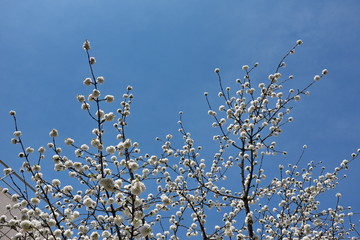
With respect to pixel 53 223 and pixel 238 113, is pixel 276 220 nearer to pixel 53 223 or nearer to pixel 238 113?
pixel 238 113

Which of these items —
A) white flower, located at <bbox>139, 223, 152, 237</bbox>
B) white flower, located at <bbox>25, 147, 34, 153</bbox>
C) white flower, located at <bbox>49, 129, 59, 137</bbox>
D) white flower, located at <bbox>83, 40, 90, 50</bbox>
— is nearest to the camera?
white flower, located at <bbox>139, 223, 152, 237</bbox>

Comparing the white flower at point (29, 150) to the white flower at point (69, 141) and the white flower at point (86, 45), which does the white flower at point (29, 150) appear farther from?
the white flower at point (86, 45)

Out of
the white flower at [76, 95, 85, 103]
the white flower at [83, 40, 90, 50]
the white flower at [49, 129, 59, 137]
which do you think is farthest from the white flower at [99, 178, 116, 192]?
the white flower at [83, 40, 90, 50]

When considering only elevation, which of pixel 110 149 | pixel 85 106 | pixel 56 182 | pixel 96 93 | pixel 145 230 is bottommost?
pixel 145 230

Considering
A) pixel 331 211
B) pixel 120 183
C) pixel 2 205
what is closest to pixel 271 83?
pixel 331 211

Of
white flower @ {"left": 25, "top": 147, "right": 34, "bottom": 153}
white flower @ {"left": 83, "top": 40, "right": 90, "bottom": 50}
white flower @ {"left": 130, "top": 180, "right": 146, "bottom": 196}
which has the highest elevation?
white flower @ {"left": 83, "top": 40, "right": 90, "bottom": 50}

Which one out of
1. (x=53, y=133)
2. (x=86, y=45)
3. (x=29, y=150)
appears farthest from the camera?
(x=29, y=150)

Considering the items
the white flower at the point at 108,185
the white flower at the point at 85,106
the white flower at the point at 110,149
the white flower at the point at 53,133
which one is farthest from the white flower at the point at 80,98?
the white flower at the point at 108,185

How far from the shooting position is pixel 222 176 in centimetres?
788

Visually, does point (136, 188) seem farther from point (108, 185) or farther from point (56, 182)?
point (56, 182)

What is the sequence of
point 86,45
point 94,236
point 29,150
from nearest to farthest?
point 86,45 → point 94,236 → point 29,150

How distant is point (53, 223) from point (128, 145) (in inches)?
70.2

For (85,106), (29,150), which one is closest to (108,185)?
(85,106)

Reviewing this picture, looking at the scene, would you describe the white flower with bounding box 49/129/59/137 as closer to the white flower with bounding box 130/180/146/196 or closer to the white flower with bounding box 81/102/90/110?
the white flower with bounding box 81/102/90/110
